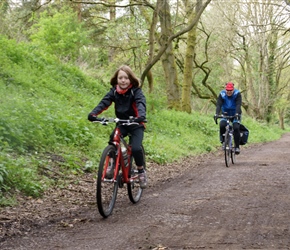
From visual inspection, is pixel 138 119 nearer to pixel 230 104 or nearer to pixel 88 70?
pixel 230 104

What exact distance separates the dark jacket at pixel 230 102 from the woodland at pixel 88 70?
85.5 inches

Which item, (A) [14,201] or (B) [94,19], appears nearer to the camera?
(A) [14,201]

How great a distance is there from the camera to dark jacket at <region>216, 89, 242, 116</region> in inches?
484

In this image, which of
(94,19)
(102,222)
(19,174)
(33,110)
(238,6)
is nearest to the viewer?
(102,222)

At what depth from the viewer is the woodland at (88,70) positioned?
8.94 metres

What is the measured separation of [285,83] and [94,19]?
31.8 metres

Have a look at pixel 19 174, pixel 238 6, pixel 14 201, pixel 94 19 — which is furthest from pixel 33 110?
pixel 238 6

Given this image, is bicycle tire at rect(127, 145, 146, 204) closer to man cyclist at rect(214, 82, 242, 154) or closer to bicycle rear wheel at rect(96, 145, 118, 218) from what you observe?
bicycle rear wheel at rect(96, 145, 118, 218)

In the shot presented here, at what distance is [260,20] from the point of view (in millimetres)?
33031

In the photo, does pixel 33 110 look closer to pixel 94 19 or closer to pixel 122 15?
pixel 122 15

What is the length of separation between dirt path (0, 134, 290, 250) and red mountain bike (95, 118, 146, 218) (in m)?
0.21

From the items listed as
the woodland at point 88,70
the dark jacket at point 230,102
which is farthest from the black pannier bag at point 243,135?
the woodland at point 88,70

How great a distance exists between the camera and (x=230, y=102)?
40.7 ft

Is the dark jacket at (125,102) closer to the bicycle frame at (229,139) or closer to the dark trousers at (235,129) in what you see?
the bicycle frame at (229,139)
